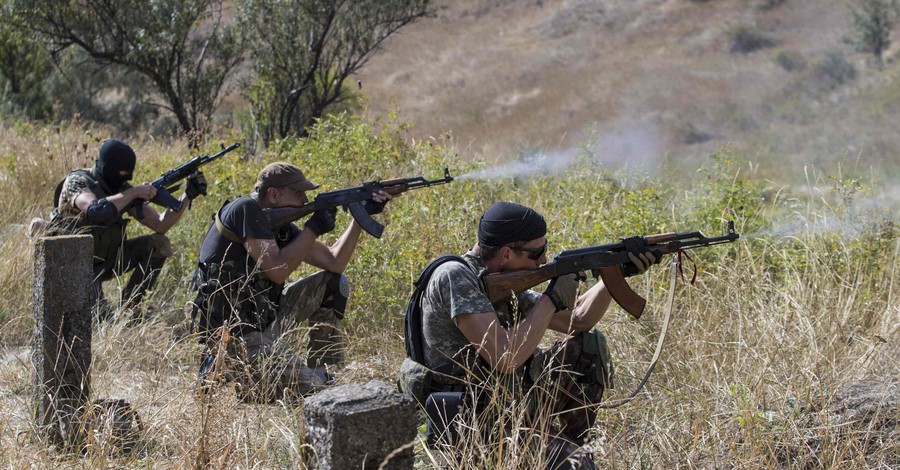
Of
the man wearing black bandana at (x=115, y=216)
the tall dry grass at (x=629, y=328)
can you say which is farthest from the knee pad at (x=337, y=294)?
the man wearing black bandana at (x=115, y=216)

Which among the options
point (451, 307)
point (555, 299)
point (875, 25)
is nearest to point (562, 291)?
point (555, 299)

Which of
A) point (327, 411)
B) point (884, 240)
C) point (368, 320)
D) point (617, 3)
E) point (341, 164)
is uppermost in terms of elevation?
point (327, 411)

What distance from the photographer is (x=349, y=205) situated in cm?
492

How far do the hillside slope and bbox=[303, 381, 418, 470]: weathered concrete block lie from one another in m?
25.9

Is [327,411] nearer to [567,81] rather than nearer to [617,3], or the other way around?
[567,81]

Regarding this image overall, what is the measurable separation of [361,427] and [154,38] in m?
12.1

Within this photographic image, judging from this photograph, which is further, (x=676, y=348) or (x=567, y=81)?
(x=567, y=81)

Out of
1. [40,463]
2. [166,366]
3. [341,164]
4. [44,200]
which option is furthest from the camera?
[44,200]

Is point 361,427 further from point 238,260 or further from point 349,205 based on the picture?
point 349,205

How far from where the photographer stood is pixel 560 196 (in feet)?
23.2

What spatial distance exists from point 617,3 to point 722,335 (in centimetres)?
4626

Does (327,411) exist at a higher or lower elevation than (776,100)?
higher

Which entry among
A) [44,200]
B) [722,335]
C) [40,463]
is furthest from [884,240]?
[44,200]

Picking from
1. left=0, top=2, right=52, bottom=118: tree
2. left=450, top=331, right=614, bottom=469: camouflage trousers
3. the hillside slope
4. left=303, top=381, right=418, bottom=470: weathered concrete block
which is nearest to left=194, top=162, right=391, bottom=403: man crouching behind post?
left=450, top=331, right=614, bottom=469: camouflage trousers
